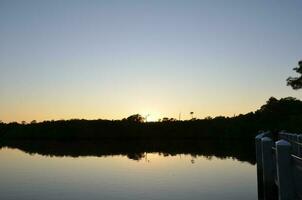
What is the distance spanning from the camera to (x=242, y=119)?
110 meters

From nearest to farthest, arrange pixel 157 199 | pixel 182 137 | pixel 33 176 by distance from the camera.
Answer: pixel 157 199, pixel 33 176, pixel 182 137

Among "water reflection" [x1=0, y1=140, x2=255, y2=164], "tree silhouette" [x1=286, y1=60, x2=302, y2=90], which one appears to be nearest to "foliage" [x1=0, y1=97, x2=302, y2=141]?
"water reflection" [x1=0, y1=140, x2=255, y2=164]

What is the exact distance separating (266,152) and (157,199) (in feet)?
42.5

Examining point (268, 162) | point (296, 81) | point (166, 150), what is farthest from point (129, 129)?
point (268, 162)

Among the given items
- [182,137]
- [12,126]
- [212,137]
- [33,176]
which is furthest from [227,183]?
[12,126]

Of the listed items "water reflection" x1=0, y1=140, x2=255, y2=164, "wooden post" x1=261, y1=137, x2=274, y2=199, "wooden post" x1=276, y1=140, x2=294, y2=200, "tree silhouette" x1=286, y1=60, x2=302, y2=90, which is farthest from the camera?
"water reflection" x1=0, y1=140, x2=255, y2=164

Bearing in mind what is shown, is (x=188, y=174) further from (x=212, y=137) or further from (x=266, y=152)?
(x=212, y=137)

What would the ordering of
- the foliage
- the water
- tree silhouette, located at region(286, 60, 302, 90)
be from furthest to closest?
the foliage < tree silhouette, located at region(286, 60, 302, 90) < the water

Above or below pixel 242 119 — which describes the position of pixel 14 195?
below

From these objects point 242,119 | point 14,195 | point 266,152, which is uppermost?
point 242,119

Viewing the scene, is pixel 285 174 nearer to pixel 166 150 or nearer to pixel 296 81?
pixel 296 81

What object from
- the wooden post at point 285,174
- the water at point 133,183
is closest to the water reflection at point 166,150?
the water at point 133,183

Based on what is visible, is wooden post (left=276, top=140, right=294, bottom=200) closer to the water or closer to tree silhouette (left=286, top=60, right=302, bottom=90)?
the water

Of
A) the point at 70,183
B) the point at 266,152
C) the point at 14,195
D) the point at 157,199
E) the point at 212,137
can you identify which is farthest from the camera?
the point at 212,137
